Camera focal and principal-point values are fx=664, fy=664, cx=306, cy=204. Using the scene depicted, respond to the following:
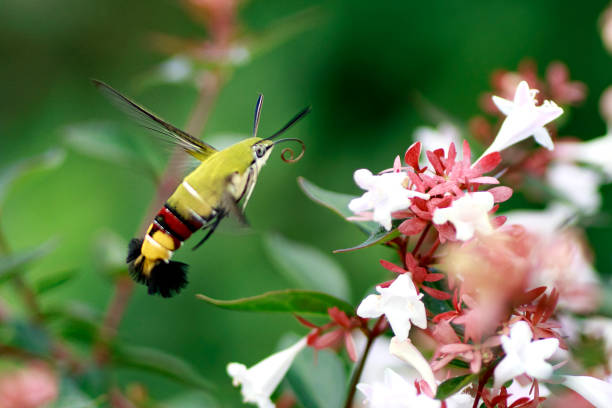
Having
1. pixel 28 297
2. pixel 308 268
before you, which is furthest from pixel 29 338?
pixel 308 268

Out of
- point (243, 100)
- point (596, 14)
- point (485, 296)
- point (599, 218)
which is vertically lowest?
point (485, 296)

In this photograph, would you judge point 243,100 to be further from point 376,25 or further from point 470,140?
point 470,140

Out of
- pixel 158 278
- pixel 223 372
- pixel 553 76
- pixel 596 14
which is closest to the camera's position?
pixel 158 278

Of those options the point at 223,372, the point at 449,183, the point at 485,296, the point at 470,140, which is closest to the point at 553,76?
the point at 470,140

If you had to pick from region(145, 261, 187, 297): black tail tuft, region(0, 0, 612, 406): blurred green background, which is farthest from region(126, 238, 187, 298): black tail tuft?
region(0, 0, 612, 406): blurred green background

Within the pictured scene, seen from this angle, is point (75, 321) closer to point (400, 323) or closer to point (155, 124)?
point (155, 124)

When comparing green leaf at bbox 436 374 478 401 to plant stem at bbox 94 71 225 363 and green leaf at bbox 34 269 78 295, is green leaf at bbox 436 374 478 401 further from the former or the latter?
green leaf at bbox 34 269 78 295

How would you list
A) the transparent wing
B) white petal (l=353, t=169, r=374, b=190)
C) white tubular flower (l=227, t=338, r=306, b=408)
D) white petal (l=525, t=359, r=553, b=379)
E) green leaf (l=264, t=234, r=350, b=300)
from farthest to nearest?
green leaf (l=264, t=234, r=350, b=300)
the transparent wing
white tubular flower (l=227, t=338, r=306, b=408)
white petal (l=353, t=169, r=374, b=190)
white petal (l=525, t=359, r=553, b=379)
